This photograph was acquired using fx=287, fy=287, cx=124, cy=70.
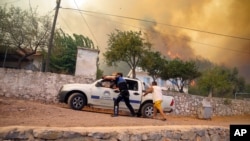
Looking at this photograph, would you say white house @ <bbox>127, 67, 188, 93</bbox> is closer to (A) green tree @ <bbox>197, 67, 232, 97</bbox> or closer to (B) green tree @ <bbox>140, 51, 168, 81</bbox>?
(B) green tree @ <bbox>140, 51, 168, 81</bbox>

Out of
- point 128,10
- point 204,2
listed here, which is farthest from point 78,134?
point 204,2

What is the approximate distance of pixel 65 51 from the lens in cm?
1406

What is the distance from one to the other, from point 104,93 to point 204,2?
572 cm

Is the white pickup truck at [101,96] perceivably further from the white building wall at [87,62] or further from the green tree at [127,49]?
the green tree at [127,49]

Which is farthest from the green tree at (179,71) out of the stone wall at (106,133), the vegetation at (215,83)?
the stone wall at (106,133)

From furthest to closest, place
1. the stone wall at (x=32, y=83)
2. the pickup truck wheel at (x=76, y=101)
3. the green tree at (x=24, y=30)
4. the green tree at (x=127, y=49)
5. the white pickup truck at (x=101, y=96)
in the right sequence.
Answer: the green tree at (x=127, y=49) → the green tree at (x=24, y=30) → the stone wall at (x=32, y=83) → the white pickup truck at (x=101, y=96) → the pickup truck wheel at (x=76, y=101)

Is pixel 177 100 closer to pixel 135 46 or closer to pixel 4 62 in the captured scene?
pixel 135 46

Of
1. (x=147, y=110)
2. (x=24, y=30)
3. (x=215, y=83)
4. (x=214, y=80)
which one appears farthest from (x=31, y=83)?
(x=214, y=80)

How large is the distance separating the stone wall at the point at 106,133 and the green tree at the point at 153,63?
7.58 metres

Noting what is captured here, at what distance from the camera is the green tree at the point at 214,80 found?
1648cm

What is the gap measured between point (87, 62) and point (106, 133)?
23.2ft

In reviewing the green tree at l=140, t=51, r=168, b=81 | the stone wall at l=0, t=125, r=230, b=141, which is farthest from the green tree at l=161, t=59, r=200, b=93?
the stone wall at l=0, t=125, r=230, b=141

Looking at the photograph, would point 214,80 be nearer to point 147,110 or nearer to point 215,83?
point 215,83

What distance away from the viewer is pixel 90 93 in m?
6.65
